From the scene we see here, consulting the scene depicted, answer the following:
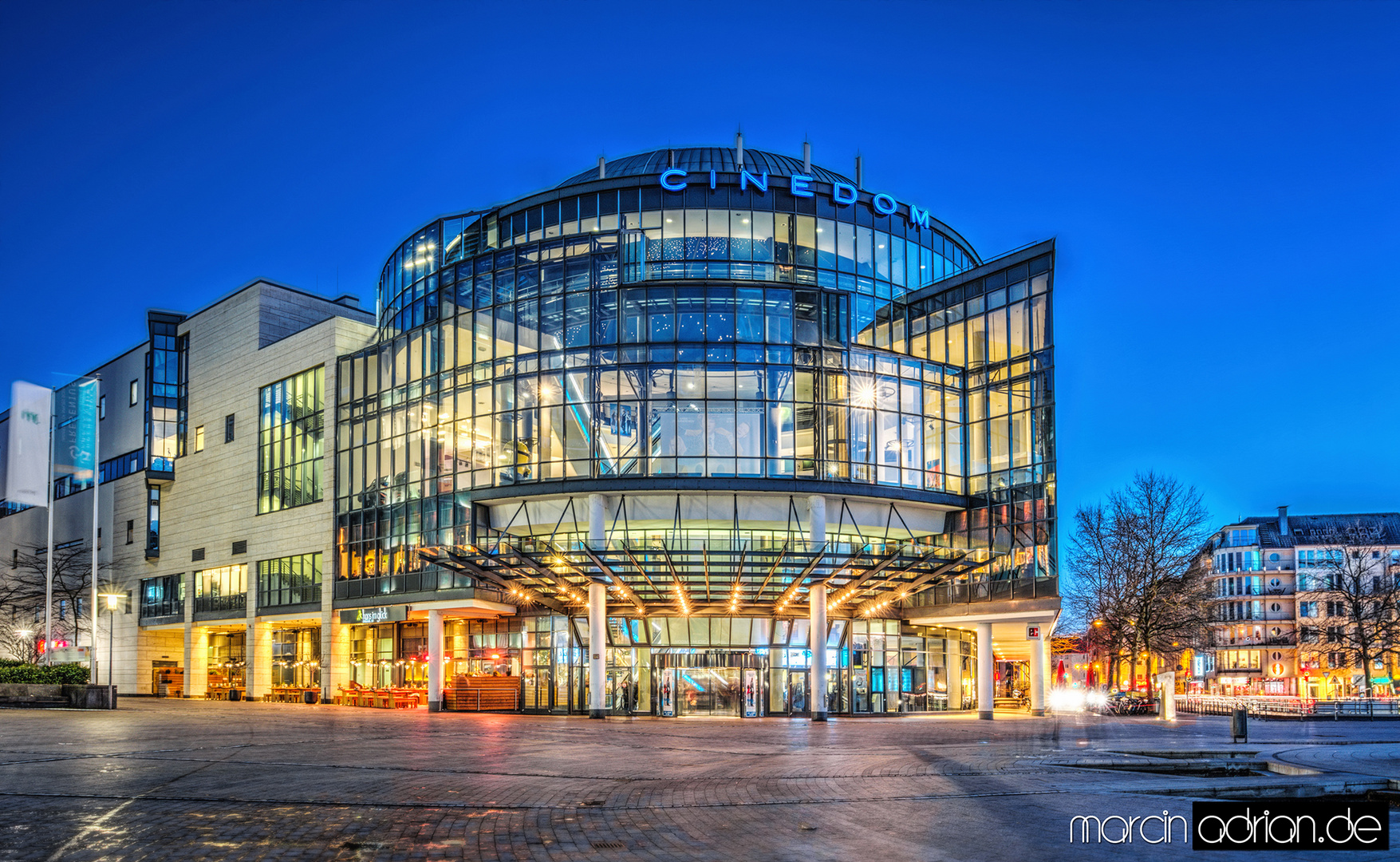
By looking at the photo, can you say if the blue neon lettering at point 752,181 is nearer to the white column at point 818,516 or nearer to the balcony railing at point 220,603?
the white column at point 818,516

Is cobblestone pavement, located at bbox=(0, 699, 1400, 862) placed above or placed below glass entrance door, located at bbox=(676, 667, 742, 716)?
above

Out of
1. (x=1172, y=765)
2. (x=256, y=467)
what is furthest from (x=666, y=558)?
(x=256, y=467)

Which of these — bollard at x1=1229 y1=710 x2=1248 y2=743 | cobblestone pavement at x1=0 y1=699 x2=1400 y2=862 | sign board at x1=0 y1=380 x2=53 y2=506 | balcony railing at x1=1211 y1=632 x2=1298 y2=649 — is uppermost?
sign board at x1=0 y1=380 x2=53 y2=506

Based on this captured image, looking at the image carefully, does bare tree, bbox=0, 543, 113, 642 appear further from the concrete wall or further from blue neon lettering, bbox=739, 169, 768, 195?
blue neon lettering, bbox=739, 169, 768, 195

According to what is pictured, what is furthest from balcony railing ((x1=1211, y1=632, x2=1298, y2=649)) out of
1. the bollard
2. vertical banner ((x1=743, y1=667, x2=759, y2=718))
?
the bollard

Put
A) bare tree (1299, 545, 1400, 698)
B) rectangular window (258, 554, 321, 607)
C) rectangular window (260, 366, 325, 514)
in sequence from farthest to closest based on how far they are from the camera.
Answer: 1. bare tree (1299, 545, 1400, 698)
2. rectangular window (260, 366, 325, 514)
3. rectangular window (258, 554, 321, 607)

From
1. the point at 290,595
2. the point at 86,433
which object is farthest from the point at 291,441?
the point at 86,433

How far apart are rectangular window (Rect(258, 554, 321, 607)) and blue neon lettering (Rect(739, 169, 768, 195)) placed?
2911cm

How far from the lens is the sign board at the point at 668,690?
47.1 m

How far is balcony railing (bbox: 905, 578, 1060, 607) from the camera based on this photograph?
47438 mm

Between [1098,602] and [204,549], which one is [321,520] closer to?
[204,549]

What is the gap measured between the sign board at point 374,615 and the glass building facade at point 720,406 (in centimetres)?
102

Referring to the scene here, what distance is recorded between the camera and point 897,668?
51875mm

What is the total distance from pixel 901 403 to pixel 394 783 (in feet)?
115
